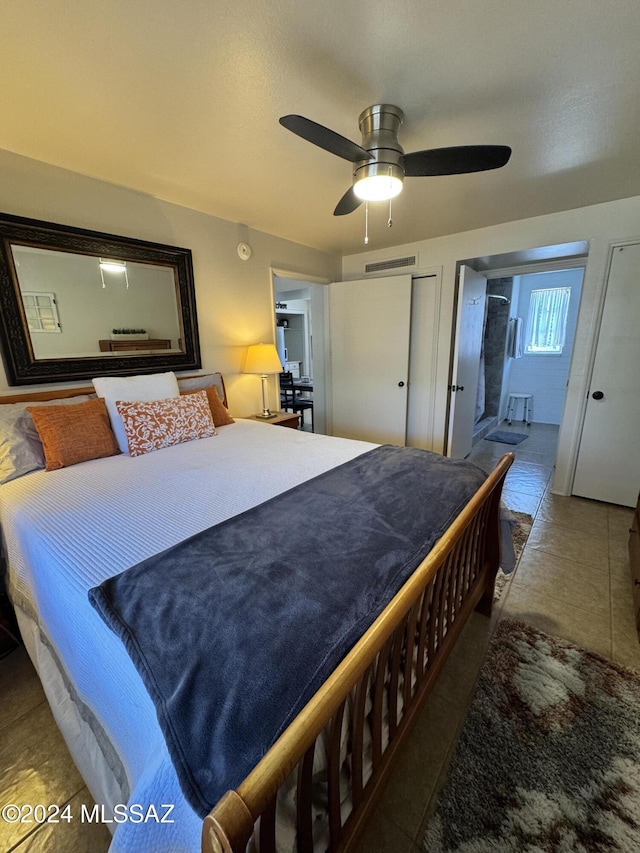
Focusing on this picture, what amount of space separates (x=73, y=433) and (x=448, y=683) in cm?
218

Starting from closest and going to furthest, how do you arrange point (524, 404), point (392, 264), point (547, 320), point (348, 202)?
point (348, 202) < point (392, 264) < point (547, 320) < point (524, 404)

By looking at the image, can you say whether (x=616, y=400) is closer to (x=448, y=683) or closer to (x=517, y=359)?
(x=448, y=683)

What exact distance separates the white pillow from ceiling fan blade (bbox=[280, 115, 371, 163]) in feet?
5.44

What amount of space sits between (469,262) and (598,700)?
11.1ft

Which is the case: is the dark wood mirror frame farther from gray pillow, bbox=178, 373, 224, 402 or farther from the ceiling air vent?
the ceiling air vent

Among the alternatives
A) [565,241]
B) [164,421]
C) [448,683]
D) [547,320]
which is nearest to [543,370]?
[547,320]

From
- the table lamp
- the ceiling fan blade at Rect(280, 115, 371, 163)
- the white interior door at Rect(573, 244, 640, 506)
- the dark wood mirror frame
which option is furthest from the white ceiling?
the table lamp

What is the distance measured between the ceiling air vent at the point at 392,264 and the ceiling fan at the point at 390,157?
83.6 inches

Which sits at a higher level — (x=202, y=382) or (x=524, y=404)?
(x=202, y=382)

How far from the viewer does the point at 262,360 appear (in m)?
3.09

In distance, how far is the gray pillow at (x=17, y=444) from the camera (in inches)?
67.6

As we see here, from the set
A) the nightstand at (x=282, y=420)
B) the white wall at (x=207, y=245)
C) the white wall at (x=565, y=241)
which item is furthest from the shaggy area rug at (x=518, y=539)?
the white wall at (x=207, y=245)

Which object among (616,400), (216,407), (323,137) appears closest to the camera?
(323,137)

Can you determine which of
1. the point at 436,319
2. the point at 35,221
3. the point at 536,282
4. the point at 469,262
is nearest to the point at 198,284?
the point at 35,221
